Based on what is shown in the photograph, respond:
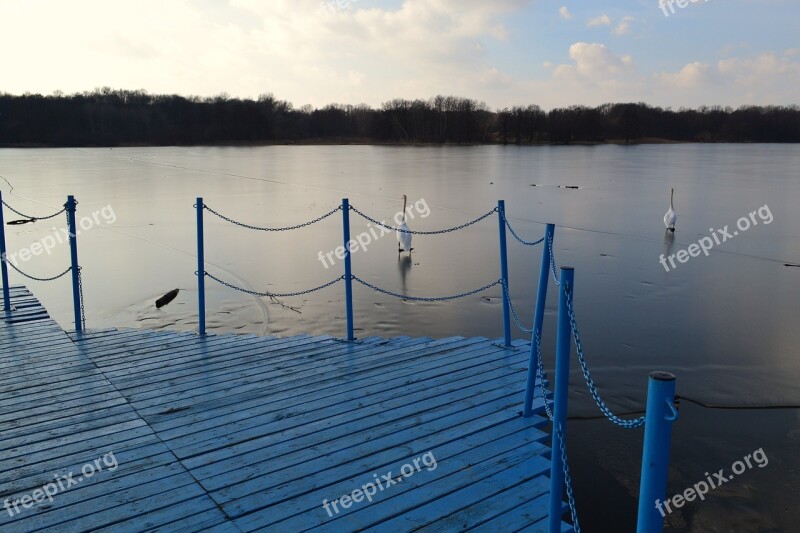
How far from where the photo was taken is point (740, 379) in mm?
7684

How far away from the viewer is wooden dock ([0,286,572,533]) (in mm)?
3529

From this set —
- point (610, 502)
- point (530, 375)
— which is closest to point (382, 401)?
point (530, 375)

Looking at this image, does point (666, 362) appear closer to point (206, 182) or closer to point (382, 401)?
point (382, 401)

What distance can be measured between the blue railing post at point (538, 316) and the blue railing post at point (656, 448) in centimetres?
183

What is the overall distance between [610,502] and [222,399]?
3.40 meters

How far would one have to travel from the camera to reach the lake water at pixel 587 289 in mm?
5863
